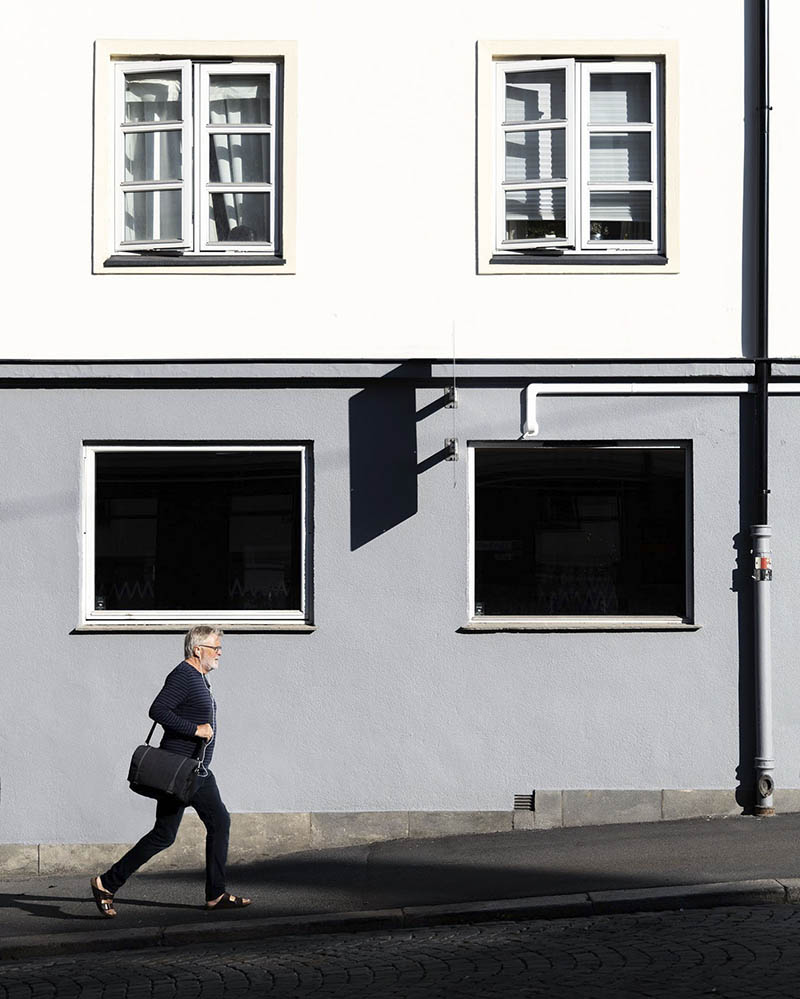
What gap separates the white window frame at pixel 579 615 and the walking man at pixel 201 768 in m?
2.71

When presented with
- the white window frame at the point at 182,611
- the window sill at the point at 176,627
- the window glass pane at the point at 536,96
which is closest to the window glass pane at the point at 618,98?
the window glass pane at the point at 536,96

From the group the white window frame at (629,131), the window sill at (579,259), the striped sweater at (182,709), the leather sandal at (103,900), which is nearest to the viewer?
the striped sweater at (182,709)

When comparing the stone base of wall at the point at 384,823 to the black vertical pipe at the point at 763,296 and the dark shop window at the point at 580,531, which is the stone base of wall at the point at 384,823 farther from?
the black vertical pipe at the point at 763,296

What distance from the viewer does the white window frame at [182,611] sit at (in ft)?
35.1

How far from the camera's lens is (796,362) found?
10.6 meters

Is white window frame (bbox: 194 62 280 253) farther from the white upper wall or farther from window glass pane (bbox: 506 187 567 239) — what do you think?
window glass pane (bbox: 506 187 567 239)

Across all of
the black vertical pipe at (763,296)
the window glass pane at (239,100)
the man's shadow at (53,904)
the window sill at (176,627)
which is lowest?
the man's shadow at (53,904)

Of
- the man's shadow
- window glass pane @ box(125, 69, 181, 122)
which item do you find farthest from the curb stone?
window glass pane @ box(125, 69, 181, 122)

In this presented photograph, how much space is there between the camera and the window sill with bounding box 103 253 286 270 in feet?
35.0

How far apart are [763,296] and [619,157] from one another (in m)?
1.59

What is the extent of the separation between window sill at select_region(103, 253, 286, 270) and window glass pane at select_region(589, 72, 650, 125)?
9.18ft

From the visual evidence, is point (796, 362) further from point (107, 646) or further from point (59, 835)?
point (59, 835)

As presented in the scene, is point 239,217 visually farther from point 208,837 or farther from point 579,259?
point 208,837

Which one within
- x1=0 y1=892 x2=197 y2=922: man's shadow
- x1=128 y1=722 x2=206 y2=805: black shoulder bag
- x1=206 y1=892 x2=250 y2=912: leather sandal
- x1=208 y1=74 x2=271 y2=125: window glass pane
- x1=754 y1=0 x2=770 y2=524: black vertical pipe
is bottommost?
x1=0 y1=892 x2=197 y2=922: man's shadow
